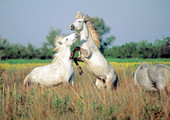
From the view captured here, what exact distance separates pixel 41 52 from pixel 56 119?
42.8 m

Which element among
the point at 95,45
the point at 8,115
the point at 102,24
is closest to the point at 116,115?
the point at 8,115

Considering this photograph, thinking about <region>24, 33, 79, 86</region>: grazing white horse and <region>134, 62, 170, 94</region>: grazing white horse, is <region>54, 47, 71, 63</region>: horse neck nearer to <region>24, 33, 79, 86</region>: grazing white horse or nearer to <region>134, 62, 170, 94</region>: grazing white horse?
<region>24, 33, 79, 86</region>: grazing white horse

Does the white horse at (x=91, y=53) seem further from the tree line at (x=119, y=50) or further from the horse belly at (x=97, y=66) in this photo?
the tree line at (x=119, y=50)

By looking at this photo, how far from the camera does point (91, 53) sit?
201 inches

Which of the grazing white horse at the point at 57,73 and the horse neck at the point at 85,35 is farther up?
the horse neck at the point at 85,35

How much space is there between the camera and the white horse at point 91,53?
499 centimetres

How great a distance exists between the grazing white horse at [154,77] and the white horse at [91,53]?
1.04 metres

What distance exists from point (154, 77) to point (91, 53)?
6.22 ft

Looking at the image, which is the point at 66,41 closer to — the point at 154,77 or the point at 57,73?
the point at 57,73

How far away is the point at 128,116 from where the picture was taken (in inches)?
117

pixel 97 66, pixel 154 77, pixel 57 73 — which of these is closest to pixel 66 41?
pixel 57 73

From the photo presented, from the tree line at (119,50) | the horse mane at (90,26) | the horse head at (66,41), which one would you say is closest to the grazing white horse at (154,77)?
the horse mane at (90,26)

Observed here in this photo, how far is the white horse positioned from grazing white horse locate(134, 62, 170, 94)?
1.04 m

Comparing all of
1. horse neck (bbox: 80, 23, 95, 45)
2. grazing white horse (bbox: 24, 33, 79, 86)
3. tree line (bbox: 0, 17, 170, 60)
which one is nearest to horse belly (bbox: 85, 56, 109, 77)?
horse neck (bbox: 80, 23, 95, 45)
